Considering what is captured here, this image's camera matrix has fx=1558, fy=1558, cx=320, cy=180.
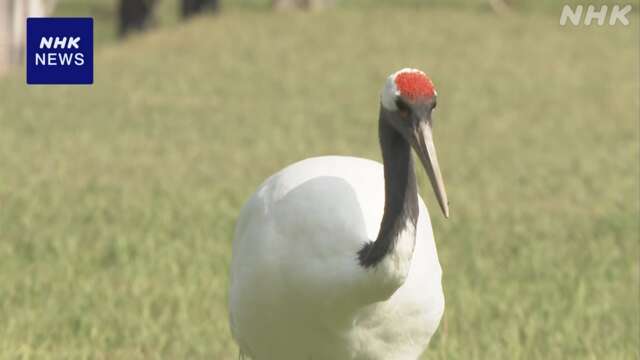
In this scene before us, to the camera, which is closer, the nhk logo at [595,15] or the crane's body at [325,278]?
the crane's body at [325,278]

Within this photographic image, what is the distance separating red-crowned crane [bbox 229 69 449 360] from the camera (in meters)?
5.43

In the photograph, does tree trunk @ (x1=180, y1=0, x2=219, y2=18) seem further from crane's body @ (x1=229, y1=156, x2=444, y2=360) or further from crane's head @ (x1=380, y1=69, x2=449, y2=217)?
crane's head @ (x1=380, y1=69, x2=449, y2=217)

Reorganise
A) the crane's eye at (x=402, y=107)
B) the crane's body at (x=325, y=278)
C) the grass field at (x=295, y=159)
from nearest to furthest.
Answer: the crane's eye at (x=402, y=107), the crane's body at (x=325, y=278), the grass field at (x=295, y=159)

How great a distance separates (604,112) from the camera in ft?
64.1

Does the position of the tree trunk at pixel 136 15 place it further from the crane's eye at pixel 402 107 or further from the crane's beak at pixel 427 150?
the crane's beak at pixel 427 150

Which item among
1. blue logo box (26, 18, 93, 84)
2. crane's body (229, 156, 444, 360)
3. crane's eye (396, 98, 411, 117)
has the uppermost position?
crane's eye (396, 98, 411, 117)

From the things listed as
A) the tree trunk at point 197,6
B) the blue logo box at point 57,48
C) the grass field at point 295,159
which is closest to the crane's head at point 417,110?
the grass field at point 295,159

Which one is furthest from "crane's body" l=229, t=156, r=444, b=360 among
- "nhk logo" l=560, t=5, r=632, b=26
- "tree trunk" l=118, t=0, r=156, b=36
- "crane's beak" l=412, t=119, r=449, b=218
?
"nhk logo" l=560, t=5, r=632, b=26

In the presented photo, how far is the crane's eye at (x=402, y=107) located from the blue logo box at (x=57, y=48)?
34.3 ft

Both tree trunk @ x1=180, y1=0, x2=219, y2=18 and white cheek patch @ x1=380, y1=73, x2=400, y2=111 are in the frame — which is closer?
white cheek patch @ x1=380, y1=73, x2=400, y2=111

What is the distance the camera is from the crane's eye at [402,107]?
5382 mm

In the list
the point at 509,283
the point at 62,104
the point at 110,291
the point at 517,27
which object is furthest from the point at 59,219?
the point at 517,27

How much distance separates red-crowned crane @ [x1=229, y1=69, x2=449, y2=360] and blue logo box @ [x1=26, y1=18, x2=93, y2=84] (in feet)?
31.7

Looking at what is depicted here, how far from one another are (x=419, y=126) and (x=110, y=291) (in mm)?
4482
